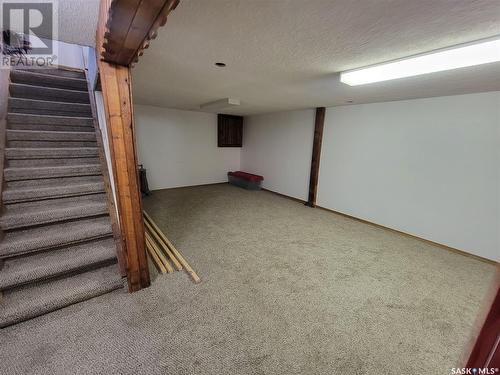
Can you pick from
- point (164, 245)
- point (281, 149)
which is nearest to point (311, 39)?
point (164, 245)

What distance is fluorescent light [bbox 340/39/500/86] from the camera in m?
1.40

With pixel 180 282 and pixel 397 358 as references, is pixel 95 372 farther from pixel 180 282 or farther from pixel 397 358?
pixel 397 358

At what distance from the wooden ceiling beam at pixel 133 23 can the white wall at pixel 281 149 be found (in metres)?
3.91

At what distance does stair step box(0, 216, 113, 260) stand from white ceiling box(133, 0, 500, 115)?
5.38 ft

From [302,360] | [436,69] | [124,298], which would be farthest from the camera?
[124,298]

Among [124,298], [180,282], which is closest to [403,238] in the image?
[180,282]

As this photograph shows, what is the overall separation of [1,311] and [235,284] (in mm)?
1713

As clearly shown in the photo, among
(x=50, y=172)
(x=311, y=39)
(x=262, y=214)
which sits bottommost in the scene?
(x=262, y=214)

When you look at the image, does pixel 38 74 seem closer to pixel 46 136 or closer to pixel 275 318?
pixel 46 136

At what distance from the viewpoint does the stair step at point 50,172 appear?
2160 millimetres

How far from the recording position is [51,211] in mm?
2066

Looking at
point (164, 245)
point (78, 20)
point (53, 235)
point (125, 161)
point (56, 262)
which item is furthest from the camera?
point (164, 245)

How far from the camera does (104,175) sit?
8.14ft

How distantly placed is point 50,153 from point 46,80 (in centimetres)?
147
